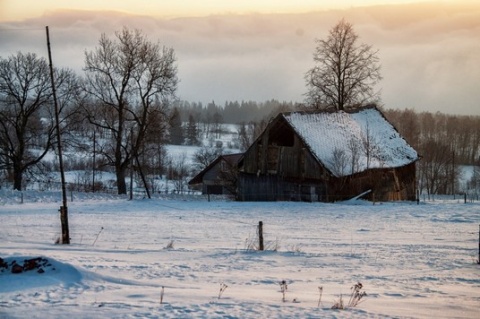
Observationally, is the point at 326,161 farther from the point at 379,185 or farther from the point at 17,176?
the point at 17,176

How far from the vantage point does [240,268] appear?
11.4 m

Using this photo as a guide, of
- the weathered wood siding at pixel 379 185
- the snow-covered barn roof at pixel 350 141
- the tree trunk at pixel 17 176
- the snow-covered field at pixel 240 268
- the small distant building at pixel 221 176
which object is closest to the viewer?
the snow-covered field at pixel 240 268

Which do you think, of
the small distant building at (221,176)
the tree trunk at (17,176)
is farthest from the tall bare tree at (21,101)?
the small distant building at (221,176)

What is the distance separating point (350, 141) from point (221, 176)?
1457 cm

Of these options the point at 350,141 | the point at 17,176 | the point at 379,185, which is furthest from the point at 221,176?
the point at 17,176

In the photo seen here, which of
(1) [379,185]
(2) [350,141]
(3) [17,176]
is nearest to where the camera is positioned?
(1) [379,185]

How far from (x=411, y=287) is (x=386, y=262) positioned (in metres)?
2.63

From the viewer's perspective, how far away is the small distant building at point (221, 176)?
45656 mm

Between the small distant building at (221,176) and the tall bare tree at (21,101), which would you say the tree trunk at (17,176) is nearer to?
the tall bare tree at (21,101)

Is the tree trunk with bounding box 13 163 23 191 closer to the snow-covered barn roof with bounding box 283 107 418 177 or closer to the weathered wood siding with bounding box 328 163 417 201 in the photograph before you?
A: the snow-covered barn roof with bounding box 283 107 418 177

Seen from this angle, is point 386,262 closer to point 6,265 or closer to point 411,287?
point 411,287

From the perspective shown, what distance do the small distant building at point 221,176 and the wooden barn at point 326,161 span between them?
5.50 metres

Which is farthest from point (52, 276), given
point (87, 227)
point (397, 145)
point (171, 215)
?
point (397, 145)

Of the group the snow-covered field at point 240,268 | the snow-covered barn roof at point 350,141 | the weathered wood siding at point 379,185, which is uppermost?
the snow-covered barn roof at point 350,141
